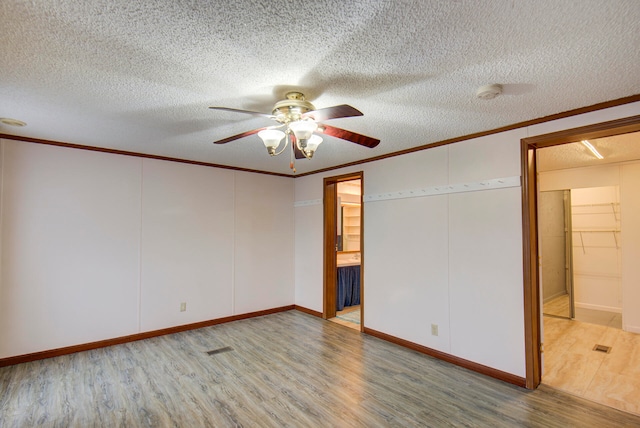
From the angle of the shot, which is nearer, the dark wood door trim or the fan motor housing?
the fan motor housing

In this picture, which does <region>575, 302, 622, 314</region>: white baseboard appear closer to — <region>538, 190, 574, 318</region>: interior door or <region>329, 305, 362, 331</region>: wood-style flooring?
<region>538, 190, 574, 318</region>: interior door

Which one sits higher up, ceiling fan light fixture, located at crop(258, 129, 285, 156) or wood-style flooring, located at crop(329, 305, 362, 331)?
ceiling fan light fixture, located at crop(258, 129, 285, 156)

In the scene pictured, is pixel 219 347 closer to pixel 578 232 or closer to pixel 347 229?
pixel 347 229

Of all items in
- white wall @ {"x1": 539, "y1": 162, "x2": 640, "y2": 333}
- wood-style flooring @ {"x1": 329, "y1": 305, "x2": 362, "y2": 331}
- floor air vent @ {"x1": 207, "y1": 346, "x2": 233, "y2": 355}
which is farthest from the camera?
wood-style flooring @ {"x1": 329, "y1": 305, "x2": 362, "y2": 331}

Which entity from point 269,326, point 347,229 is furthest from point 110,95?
point 347,229

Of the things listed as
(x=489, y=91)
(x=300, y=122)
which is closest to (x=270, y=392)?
(x=300, y=122)

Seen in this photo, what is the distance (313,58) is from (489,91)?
127 cm

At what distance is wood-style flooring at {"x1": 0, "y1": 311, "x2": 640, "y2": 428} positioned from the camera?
241 centimetres

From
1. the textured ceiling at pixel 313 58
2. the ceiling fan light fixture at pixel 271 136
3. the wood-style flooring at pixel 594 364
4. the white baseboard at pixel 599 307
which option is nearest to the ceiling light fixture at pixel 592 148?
the textured ceiling at pixel 313 58

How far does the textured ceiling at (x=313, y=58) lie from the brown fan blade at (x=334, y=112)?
256 mm

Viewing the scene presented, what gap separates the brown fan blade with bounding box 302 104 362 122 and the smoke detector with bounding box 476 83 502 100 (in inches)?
37.3

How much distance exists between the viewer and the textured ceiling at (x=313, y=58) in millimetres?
1456

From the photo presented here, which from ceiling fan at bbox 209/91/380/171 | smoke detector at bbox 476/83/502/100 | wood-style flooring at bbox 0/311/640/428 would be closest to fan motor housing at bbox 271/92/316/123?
ceiling fan at bbox 209/91/380/171

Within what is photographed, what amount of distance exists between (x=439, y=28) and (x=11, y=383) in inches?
175
